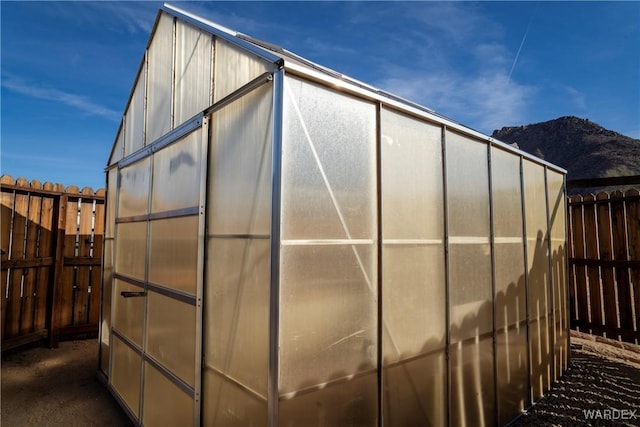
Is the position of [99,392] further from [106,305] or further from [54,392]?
[106,305]

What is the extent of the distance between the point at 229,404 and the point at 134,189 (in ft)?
9.51

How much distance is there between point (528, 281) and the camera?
3.98 meters

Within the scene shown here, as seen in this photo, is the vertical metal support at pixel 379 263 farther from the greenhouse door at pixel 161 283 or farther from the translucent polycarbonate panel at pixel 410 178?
the greenhouse door at pixel 161 283

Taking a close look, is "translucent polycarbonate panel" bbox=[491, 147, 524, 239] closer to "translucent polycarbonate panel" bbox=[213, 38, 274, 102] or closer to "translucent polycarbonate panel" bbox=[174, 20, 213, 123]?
"translucent polycarbonate panel" bbox=[213, 38, 274, 102]

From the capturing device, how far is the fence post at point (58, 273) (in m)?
5.56

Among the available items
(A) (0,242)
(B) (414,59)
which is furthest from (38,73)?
(B) (414,59)

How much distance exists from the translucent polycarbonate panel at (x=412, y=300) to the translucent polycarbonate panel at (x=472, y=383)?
39cm

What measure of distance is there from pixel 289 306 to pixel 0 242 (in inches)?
222

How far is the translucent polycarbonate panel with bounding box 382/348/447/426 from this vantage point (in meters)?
2.27

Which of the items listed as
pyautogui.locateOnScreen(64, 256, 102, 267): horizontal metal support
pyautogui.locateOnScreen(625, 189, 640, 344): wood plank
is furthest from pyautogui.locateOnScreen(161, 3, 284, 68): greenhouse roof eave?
pyautogui.locateOnScreen(625, 189, 640, 344): wood plank

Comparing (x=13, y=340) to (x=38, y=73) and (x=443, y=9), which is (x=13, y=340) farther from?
(x=443, y=9)

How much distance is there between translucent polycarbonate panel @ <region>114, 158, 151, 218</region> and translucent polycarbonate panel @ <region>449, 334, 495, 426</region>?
136 inches

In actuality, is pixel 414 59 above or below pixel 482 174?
above

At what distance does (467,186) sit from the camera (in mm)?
3131
